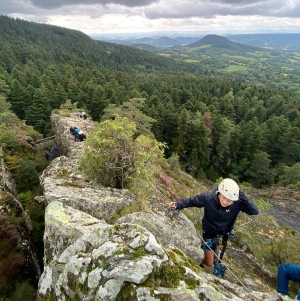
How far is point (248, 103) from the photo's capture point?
82.6 m

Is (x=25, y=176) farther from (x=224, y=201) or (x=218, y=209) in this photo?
(x=224, y=201)

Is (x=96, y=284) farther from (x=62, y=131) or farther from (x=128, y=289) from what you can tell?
(x=62, y=131)

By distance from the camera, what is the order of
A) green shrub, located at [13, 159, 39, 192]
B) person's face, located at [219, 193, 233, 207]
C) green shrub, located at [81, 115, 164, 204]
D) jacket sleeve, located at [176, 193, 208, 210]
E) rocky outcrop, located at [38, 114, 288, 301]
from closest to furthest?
rocky outcrop, located at [38, 114, 288, 301] → person's face, located at [219, 193, 233, 207] → jacket sleeve, located at [176, 193, 208, 210] → green shrub, located at [81, 115, 164, 204] → green shrub, located at [13, 159, 39, 192]

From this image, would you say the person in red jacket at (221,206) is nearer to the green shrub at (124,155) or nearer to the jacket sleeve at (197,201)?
the jacket sleeve at (197,201)

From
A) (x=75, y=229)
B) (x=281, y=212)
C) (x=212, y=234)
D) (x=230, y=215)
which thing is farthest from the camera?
(x=281, y=212)

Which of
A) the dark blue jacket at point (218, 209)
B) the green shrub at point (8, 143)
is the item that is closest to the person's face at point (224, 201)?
the dark blue jacket at point (218, 209)

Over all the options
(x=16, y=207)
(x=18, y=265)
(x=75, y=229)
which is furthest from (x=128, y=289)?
(x=16, y=207)

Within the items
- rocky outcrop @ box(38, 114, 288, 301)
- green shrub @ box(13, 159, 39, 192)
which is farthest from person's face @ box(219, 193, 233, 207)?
green shrub @ box(13, 159, 39, 192)

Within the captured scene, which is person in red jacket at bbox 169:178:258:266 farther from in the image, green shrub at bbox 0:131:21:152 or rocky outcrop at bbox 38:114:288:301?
green shrub at bbox 0:131:21:152

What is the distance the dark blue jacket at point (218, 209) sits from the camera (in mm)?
6688

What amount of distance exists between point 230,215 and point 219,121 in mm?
51826

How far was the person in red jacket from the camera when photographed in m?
6.30

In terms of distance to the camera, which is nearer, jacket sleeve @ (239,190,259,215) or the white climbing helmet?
the white climbing helmet

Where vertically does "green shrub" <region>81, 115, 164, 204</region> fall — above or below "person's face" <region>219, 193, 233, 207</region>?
Answer: below
